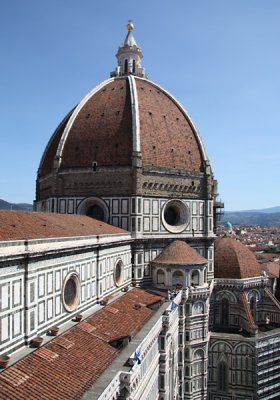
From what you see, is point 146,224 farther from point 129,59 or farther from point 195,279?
point 129,59

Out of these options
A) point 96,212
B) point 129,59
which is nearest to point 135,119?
point 96,212

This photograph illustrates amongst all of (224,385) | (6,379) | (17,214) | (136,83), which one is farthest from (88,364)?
(136,83)

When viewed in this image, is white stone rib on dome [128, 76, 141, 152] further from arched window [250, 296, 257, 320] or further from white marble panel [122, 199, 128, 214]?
arched window [250, 296, 257, 320]

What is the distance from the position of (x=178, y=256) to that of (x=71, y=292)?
10.2 metres

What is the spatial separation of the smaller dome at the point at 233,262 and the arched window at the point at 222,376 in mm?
6296

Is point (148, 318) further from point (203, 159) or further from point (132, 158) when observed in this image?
point (203, 159)

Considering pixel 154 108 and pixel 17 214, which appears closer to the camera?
pixel 17 214

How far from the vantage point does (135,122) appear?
28.2 m

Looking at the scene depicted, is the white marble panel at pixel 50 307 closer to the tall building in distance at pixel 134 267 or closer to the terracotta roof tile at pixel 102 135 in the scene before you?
the tall building in distance at pixel 134 267

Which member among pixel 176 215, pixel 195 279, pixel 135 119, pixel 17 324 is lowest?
pixel 195 279

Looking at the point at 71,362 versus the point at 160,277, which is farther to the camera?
the point at 160,277

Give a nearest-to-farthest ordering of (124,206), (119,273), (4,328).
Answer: (4,328)
(119,273)
(124,206)

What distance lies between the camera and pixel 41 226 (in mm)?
17234

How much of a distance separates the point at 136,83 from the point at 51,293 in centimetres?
2021
